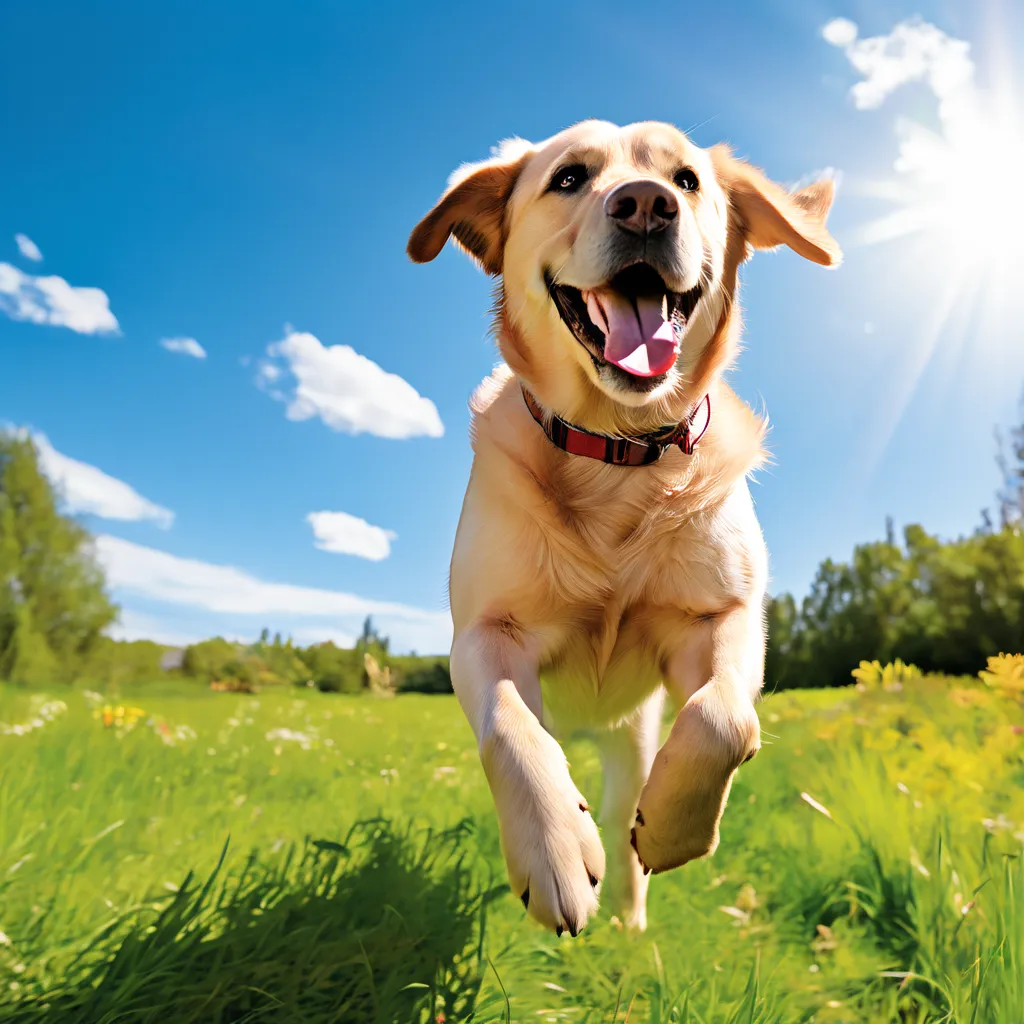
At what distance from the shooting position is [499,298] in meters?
2.96

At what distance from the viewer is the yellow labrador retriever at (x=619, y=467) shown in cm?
206

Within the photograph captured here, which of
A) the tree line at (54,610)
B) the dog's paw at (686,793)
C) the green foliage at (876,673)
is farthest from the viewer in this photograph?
the tree line at (54,610)

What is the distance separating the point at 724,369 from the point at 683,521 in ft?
2.22

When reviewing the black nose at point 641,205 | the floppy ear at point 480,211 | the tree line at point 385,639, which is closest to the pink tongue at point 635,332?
the black nose at point 641,205

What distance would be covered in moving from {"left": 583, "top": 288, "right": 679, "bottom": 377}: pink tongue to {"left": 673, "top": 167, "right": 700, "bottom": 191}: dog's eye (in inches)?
21.3

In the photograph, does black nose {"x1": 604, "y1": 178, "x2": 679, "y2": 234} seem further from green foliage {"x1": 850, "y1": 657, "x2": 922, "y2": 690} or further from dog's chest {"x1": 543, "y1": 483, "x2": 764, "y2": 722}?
green foliage {"x1": 850, "y1": 657, "x2": 922, "y2": 690}

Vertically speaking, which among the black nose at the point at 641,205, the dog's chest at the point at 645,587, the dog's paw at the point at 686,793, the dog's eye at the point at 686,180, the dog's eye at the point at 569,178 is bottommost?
the dog's paw at the point at 686,793

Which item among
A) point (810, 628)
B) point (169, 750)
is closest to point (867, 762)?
point (169, 750)

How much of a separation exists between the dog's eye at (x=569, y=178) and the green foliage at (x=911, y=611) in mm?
13062

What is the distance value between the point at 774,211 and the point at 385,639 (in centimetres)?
1710

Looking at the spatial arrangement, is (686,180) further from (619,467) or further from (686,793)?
(686,793)

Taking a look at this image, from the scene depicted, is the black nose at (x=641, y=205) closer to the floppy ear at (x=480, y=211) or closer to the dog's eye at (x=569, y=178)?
the dog's eye at (x=569, y=178)

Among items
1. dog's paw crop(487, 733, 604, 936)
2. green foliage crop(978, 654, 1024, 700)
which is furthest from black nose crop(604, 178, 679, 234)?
green foliage crop(978, 654, 1024, 700)

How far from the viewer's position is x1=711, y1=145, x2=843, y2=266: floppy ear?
2.91 metres
